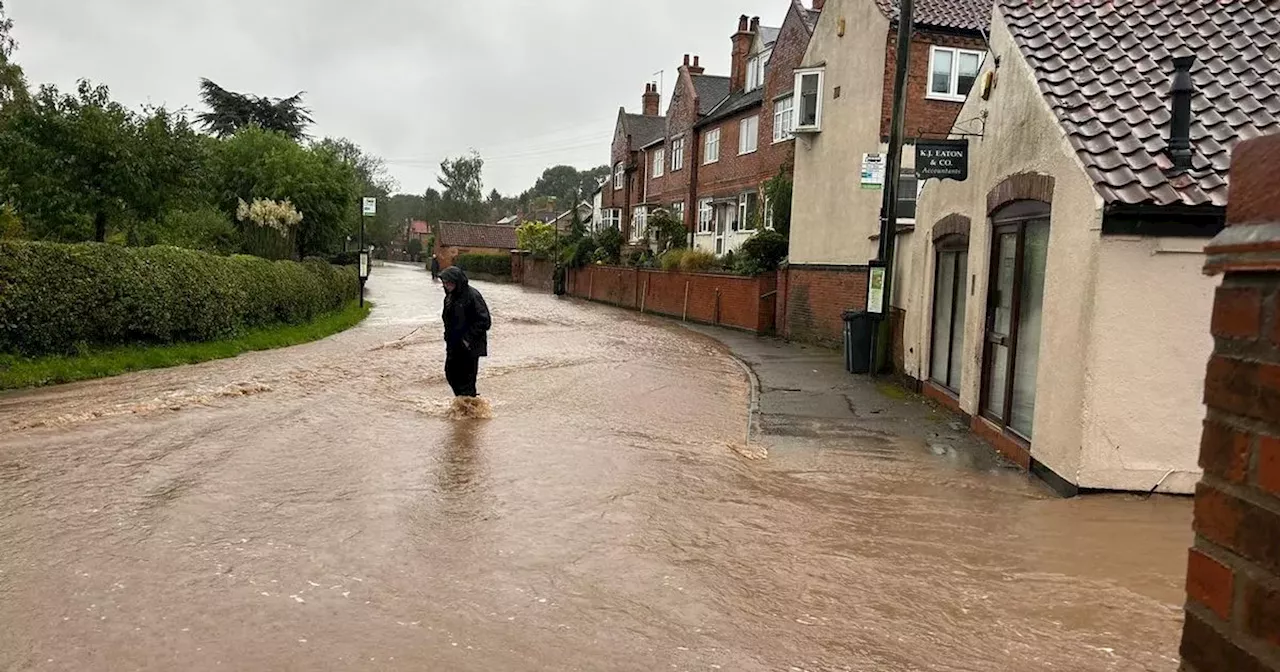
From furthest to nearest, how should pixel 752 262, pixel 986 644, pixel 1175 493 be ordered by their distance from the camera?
pixel 752 262
pixel 1175 493
pixel 986 644

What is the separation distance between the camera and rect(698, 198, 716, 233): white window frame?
36312mm

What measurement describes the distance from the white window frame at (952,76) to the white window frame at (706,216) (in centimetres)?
1378

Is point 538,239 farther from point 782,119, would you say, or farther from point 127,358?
point 127,358

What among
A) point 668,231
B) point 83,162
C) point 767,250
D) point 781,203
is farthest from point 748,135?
point 83,162

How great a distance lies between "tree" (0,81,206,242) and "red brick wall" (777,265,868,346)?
15083mm

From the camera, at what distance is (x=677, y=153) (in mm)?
41375

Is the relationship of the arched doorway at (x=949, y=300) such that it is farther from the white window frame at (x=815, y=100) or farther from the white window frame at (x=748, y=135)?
the white window frame at (x=748, y=135)

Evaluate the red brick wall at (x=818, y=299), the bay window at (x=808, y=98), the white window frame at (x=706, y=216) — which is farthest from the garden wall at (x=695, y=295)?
the bay window at (x=808, y=98)

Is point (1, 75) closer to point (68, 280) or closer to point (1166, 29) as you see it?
point (68, 280)

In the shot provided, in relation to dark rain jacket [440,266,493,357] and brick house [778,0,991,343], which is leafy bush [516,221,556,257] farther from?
dark rain jacket [440,266,493,357]

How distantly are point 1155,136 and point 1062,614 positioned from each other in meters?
4.84

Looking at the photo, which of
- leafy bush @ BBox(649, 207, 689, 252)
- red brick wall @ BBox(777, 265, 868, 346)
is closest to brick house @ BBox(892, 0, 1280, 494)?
red brick wall @ BBox(777, 265, 868, 346)

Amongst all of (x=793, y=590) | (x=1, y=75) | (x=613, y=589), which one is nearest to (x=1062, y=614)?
(x=793, y=590)

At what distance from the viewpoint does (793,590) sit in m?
5.46
